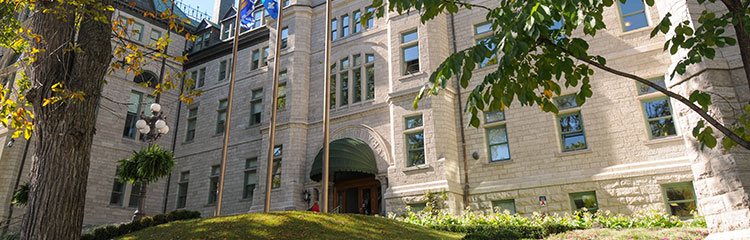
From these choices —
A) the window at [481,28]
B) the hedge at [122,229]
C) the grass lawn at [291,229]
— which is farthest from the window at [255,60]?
the grass lawn at [291,229]

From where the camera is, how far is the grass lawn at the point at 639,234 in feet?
34.7

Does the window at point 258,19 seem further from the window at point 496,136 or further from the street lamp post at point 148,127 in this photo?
the window at point 496,136

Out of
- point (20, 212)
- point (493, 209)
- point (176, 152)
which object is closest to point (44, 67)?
point (493, 209)

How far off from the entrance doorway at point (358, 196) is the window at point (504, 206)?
5125 millimetres

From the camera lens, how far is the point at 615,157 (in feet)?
50.1

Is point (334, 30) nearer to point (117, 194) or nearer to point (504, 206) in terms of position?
point (504, 206)

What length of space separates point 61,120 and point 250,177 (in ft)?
57.0

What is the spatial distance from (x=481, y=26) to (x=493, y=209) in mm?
7617

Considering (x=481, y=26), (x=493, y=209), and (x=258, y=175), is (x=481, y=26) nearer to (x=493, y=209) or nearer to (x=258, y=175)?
(x=493, y=209)

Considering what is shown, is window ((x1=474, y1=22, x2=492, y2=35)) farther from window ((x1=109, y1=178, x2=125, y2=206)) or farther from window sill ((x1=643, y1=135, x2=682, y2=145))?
window ((x1=109, y1=178, x2=125, y2=206))

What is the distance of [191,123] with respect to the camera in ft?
93.9

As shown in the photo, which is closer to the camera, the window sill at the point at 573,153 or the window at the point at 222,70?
the window sill at the point at 573,153

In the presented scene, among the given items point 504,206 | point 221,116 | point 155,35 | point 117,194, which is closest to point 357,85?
point 504,206

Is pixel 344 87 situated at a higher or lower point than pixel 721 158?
higher
